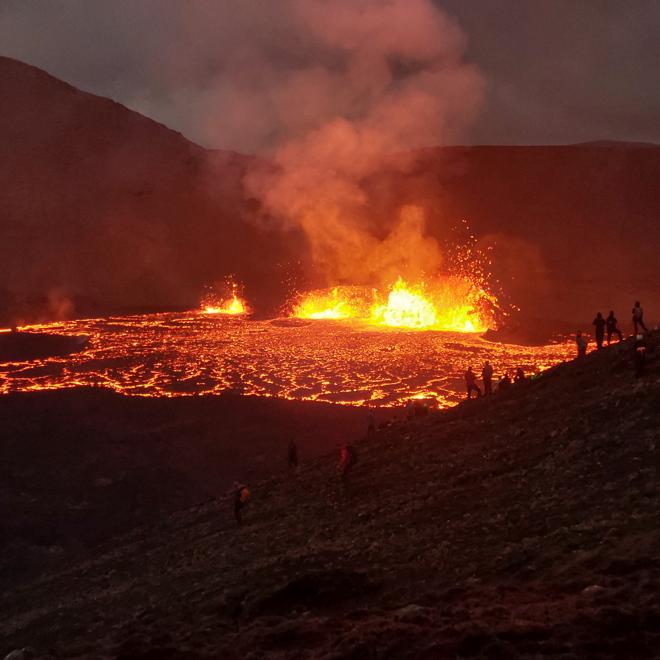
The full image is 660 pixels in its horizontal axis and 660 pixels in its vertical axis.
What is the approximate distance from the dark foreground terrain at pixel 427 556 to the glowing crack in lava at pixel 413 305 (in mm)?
40006

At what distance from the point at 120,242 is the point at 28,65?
60.8 meters

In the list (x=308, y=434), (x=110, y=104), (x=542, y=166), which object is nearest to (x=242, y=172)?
(x=110, y=104)

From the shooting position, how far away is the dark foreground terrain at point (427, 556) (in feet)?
22.1

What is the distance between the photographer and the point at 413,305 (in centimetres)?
6519

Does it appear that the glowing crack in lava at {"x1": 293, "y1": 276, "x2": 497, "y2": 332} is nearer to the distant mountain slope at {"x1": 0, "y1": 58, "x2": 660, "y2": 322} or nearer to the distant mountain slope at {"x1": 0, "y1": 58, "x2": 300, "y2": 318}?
the distant mountain slope at {"x1": 0, "y1": 58, "x2": 660, "y2": 322}

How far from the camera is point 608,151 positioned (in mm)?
97688

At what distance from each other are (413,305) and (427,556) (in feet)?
182

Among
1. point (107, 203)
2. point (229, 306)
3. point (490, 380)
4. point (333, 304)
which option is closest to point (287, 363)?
point (490, 380)

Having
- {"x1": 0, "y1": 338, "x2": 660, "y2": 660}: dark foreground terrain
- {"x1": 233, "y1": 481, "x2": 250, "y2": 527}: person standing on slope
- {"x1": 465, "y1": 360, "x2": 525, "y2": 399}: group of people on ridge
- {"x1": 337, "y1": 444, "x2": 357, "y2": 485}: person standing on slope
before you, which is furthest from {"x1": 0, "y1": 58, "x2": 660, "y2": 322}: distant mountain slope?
{"x1": 233, "y1": 481, "x2": 250, "y2": 527}: person standing on slope

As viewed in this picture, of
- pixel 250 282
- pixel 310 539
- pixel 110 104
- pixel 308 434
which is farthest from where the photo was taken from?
pixel 110 104

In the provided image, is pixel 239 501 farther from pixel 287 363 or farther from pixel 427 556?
pixel 287 363

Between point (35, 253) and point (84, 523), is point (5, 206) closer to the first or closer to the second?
point (35, 253)

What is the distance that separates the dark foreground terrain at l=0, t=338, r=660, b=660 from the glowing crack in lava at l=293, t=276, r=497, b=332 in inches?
1575

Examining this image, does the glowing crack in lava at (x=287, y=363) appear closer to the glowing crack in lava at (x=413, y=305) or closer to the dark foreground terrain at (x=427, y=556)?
the glowing crack in lava at (x=413, y=305)
